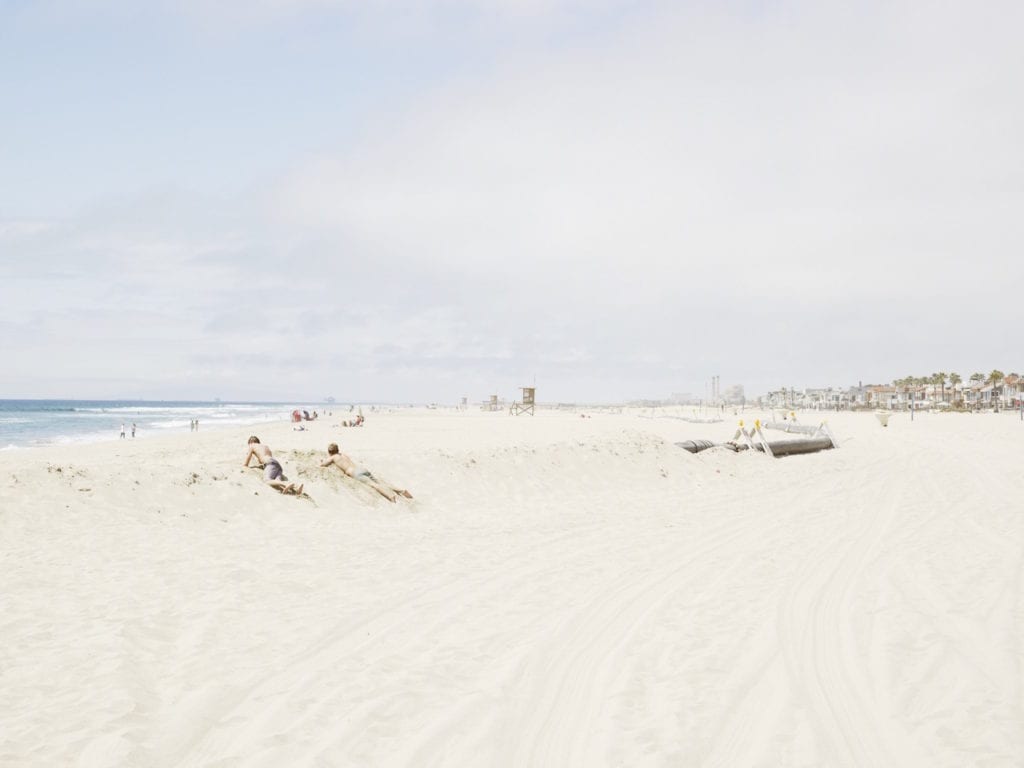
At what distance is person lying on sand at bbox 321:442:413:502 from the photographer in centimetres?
1402

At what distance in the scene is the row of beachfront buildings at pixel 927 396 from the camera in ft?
349

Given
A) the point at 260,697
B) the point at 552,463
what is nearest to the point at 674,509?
the point at 552,463

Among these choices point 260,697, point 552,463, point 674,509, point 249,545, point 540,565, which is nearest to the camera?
point 260,697

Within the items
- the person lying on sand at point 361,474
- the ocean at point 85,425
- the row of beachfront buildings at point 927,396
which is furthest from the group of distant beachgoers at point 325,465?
the row of beachfront buildings at point 927,396

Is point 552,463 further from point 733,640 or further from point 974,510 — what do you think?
point 733,640

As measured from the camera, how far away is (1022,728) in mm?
4160

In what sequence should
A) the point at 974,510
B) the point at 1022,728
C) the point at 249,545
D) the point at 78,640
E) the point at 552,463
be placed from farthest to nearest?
the point at 552,463 < the point at 974,510 < the point at 249,545 < the point at 78,640 < the point at 1022,728

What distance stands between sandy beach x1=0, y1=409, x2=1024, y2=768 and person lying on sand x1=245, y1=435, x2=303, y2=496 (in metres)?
0.32

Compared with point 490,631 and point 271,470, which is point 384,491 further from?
point 490,631

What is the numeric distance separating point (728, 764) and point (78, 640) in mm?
5345

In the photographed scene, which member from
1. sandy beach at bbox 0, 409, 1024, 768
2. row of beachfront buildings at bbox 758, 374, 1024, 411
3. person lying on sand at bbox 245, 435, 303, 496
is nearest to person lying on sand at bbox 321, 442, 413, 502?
sandy beach at bbox 0, 409, 1024, 768

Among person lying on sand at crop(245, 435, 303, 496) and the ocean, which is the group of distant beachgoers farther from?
the ocean

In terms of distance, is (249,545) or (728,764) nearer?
(728,764)

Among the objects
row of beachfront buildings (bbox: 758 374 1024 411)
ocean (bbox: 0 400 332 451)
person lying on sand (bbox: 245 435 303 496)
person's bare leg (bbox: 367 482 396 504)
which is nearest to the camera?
person lying on sand (bbox: 245 435 303 496)
